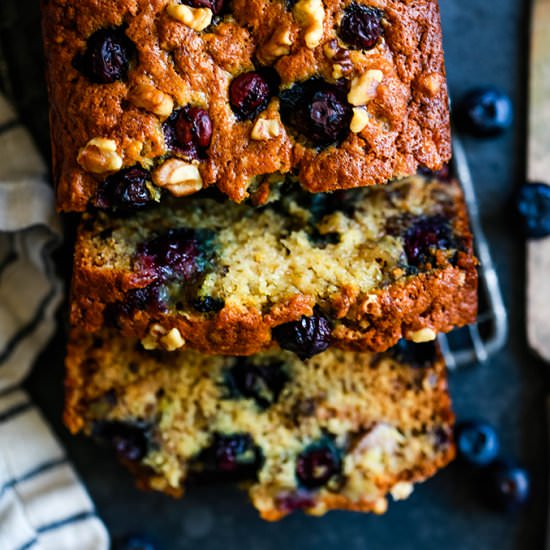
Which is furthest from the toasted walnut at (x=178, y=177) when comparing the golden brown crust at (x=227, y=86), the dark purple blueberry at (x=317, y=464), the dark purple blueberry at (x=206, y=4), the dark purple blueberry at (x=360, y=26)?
the dark purple blueberry at (x=317, y=464)

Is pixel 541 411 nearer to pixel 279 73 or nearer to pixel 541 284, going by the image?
pixel 541 284

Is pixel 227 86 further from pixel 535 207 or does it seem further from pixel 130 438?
pixel 535 207

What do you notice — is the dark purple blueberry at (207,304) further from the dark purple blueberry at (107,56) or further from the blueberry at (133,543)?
the blueberry at (133,543)

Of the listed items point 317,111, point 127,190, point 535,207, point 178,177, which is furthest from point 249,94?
point 535,207

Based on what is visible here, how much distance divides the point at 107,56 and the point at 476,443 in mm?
1920

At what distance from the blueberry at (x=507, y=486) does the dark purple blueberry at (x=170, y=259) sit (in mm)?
1531

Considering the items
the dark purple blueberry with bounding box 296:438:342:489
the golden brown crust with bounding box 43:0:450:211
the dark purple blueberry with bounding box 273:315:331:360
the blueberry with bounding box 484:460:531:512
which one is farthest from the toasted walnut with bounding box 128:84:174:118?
the blueberry with bounding box 484:460:531:512

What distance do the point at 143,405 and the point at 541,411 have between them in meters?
1.56

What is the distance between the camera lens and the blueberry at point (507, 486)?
10.0 feet

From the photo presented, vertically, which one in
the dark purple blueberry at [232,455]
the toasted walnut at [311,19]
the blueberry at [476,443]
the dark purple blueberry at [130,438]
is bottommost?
the blueberry at [476,443]

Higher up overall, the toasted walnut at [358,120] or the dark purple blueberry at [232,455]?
the toasted walnut at [358,120]

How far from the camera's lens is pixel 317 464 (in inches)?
105

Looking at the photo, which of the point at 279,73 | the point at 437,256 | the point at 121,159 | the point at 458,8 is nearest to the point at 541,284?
the point at 437,256

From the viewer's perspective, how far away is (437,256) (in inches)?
91.7
